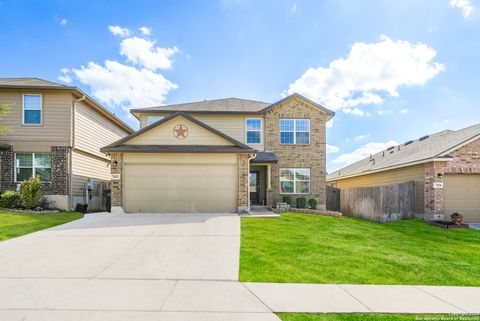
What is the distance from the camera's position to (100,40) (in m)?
15.3

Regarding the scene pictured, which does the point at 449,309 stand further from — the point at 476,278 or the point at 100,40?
the point at 100,40

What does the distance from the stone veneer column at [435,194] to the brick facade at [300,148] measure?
5.40m

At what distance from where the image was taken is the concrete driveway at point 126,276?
430cm

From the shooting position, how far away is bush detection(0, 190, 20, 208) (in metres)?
14.5

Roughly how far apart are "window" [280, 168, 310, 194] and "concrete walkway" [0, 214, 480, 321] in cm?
1018

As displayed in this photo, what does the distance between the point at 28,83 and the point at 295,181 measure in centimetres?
1587

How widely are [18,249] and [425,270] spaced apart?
390 inches

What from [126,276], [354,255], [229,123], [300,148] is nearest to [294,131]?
[300,148]

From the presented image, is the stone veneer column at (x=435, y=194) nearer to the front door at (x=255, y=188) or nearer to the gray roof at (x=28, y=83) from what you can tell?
the front door at (x=255, y=188)

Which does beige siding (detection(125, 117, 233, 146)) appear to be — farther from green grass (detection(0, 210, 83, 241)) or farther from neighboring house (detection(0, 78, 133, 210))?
green grass (detection(0, 210, 83, 241))

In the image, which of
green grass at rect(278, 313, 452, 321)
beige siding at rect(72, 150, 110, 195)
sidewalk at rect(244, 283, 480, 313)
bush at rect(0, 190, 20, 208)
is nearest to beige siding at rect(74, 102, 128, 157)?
beige siding at rect(72, 150, 110, 195)

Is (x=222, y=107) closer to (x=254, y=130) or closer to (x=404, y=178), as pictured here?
(x=254, y=130)

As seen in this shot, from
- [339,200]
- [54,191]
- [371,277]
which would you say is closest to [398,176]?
[339,200]

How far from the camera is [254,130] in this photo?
1844cm
